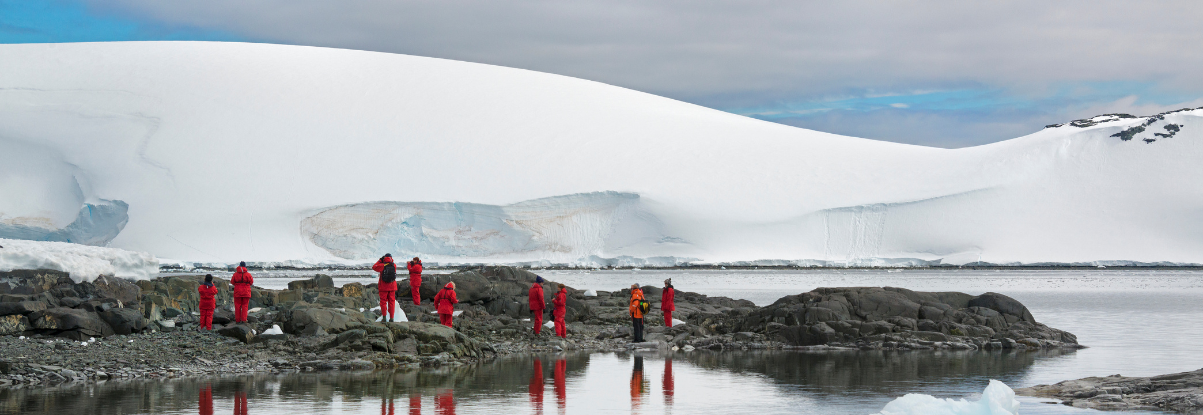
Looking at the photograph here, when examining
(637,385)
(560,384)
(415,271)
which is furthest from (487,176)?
(637,385)

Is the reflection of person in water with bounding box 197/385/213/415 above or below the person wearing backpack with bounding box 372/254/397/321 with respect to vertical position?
below

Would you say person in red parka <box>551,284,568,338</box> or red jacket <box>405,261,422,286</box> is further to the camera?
red jacket <box>405,261,422,286</box>

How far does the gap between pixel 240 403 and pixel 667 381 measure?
165 inches

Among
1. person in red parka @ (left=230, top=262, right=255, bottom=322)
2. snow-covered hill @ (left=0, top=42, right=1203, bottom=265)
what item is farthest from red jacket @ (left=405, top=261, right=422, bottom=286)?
snow-covered hill @ (left=0, top=42, right=1203, bottom=265)

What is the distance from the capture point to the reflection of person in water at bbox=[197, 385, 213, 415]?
27.3 ft

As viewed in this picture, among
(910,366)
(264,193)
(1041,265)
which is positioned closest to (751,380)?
(910,366)

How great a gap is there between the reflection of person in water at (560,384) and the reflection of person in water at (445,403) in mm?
898

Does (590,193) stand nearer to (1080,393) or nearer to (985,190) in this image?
(985,190)

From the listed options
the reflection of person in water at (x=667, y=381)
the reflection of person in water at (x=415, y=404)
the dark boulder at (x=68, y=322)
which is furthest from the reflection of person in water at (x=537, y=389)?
the dark boulder at (x=68, y=322)

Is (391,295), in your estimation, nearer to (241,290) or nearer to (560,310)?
(241,290)

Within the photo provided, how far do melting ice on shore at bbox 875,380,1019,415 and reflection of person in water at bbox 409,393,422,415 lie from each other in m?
3.63

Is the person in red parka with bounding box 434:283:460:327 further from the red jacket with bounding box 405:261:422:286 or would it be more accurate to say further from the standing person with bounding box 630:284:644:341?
the standing person with bounding box 630:284:644:341

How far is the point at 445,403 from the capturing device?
8.85 meters

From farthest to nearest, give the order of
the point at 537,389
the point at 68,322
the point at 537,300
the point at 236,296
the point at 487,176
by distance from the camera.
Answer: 1. the point at 487,176
2. the point at 537,300
3. the point at 236,296
4. the point at 68,322
5. the point at 537,389
